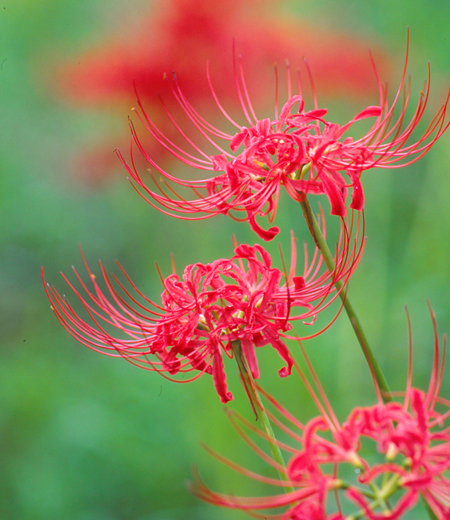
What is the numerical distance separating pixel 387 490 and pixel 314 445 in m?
0.05

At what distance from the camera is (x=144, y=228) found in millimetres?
1320

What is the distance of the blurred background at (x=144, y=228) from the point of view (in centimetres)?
106

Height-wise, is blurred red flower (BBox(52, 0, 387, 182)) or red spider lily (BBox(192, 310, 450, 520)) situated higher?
blurred red flower (BBox(52, 0, 387, 182))

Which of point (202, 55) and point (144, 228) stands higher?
point (202, 55)

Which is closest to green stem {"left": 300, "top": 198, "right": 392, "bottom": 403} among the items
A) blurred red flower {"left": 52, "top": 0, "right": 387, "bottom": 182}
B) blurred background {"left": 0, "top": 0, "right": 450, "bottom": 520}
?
blurred background {"left": 0, "top": 0, "right": 450, "bottom": 520}

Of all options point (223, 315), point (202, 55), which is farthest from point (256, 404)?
point (202, 55)

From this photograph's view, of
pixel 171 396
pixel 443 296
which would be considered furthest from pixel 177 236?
pixel 443 296

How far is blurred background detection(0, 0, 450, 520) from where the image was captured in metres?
1.06

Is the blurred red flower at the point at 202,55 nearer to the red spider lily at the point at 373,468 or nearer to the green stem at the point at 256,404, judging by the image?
the green stem at the point at 256,404

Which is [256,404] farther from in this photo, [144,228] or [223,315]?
[144,228]

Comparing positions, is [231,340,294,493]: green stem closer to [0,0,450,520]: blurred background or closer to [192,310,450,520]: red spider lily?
[192,310,450,520]: red spider lily

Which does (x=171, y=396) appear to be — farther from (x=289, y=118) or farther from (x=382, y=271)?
(x=289, y=118)

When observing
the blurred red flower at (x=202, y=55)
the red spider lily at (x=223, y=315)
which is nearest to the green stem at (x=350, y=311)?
the red spider lily at (x=223, y=315)

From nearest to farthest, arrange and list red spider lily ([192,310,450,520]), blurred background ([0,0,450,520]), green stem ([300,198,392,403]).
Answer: red spider lily ([192,310,450,520]) → green stem ([300,198,392,403]) → blurred background ([0,0,450,520])
